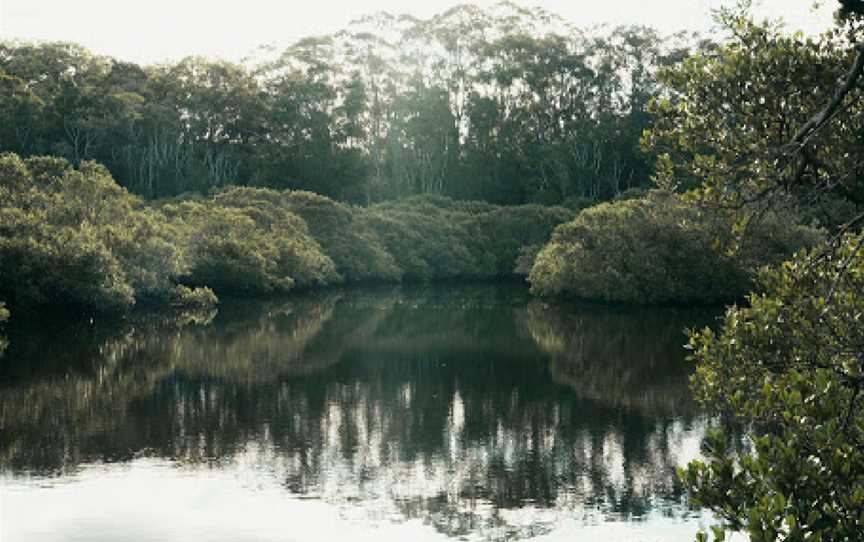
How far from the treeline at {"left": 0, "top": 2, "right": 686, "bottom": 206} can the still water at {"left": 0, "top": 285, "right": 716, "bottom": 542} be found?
3519cm

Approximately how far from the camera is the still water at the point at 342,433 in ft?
51.8

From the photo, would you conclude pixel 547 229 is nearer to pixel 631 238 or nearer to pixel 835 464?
pixel 631 238

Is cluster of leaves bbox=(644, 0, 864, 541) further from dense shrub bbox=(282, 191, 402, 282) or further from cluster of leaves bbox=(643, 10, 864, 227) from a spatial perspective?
dense shrub bbox=(282, 191, 402, 282)

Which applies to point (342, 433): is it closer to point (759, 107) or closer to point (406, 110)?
point (759, 107)

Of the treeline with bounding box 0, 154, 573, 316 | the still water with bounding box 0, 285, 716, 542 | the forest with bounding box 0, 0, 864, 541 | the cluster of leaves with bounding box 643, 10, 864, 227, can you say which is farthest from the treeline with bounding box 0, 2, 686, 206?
the cluster of leaves with bounding box 643, 10, 864, 227

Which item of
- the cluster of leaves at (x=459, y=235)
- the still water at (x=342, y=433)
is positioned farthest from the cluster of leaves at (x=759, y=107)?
the cluster of leaves at (x=459, y=235)

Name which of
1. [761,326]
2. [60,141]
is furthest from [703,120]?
[60,141]

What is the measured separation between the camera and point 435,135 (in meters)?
77.6

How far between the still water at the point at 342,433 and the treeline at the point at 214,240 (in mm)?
2235

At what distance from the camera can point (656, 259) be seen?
47250mm

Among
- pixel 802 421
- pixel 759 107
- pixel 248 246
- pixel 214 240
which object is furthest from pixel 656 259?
pixel 802 421

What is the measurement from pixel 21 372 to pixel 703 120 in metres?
20.6

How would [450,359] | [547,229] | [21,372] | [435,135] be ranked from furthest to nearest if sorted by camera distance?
1. [435,135]
2. [547,229]
3. [450,359]
4. [21,372]

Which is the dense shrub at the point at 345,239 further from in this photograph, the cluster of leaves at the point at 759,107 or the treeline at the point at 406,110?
the cluster of leaves at the point at 759,107
